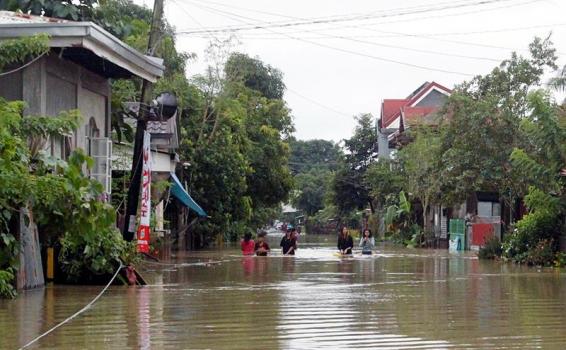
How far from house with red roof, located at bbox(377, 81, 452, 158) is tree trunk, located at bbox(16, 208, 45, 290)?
52502 mm

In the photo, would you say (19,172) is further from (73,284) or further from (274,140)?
(274,140)

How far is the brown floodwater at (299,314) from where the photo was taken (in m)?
9.72

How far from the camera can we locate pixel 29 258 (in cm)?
1576

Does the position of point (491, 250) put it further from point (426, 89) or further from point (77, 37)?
point (426, 89)

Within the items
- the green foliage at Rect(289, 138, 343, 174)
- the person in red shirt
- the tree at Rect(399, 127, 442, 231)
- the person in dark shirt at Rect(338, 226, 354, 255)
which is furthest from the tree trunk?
the green foliage at Rect(289, 138, 343, 174)

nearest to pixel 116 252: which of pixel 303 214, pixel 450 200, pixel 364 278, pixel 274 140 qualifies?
pixel 364 278

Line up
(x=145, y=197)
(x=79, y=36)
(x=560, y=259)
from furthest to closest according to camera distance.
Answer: (x=560, y=259)
(x=145, y=197)
(x=79, y=36)

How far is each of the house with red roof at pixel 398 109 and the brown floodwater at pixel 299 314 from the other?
49.9 m

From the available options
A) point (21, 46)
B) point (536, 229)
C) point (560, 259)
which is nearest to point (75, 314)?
point (21, 46)

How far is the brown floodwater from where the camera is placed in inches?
383

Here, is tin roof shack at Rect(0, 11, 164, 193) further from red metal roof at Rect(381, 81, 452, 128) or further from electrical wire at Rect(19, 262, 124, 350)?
red metal roof at Rect(381, 81, 452, 128)

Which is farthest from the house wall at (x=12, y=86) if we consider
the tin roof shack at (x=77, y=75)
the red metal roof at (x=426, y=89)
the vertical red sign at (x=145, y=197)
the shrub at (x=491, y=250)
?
the red metal roof at (x=426, y=89)

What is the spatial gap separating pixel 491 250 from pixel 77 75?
61.1 feet

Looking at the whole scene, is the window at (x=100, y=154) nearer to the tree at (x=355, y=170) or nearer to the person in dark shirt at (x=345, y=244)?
the person in dark shirt at (x=345, y=244)
